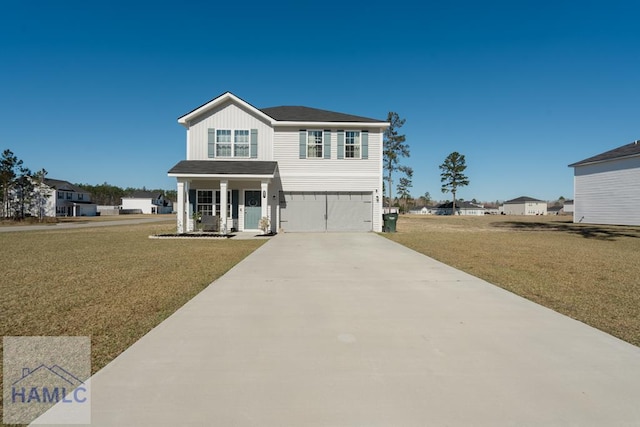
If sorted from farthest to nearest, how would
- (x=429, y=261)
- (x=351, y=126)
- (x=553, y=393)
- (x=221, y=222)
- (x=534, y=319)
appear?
(x=351, y=126) → (x=221, y=222) → (x=429, y=261) → (x=534, y=319) → (x=553, y=393)

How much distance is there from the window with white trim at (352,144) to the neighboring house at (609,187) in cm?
2567

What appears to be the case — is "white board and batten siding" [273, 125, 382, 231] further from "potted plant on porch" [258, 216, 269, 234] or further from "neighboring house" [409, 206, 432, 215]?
"neighboring house" [409, 206, 432, 215]

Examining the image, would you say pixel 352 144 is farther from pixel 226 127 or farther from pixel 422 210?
pixel 422 210

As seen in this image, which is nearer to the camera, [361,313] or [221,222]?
[361,313]

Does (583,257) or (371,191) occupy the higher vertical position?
(371,191)

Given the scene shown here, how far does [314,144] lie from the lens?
18.2m

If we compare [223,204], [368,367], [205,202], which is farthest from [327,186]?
[368,367]

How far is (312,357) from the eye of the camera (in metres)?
3.16

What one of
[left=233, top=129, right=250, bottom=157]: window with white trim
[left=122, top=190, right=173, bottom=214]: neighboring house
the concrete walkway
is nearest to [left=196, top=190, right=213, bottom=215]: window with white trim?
[left=233, top=129, right=250, bottom=157]: window with white trim

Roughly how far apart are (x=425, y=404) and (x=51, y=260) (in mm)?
11144

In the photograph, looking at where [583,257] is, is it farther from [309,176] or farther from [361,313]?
[309,176]

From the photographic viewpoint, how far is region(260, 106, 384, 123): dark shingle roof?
18.0 m

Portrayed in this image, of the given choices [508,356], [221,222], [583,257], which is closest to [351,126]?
[221,222]

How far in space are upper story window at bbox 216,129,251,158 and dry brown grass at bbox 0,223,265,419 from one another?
8.87 metres
